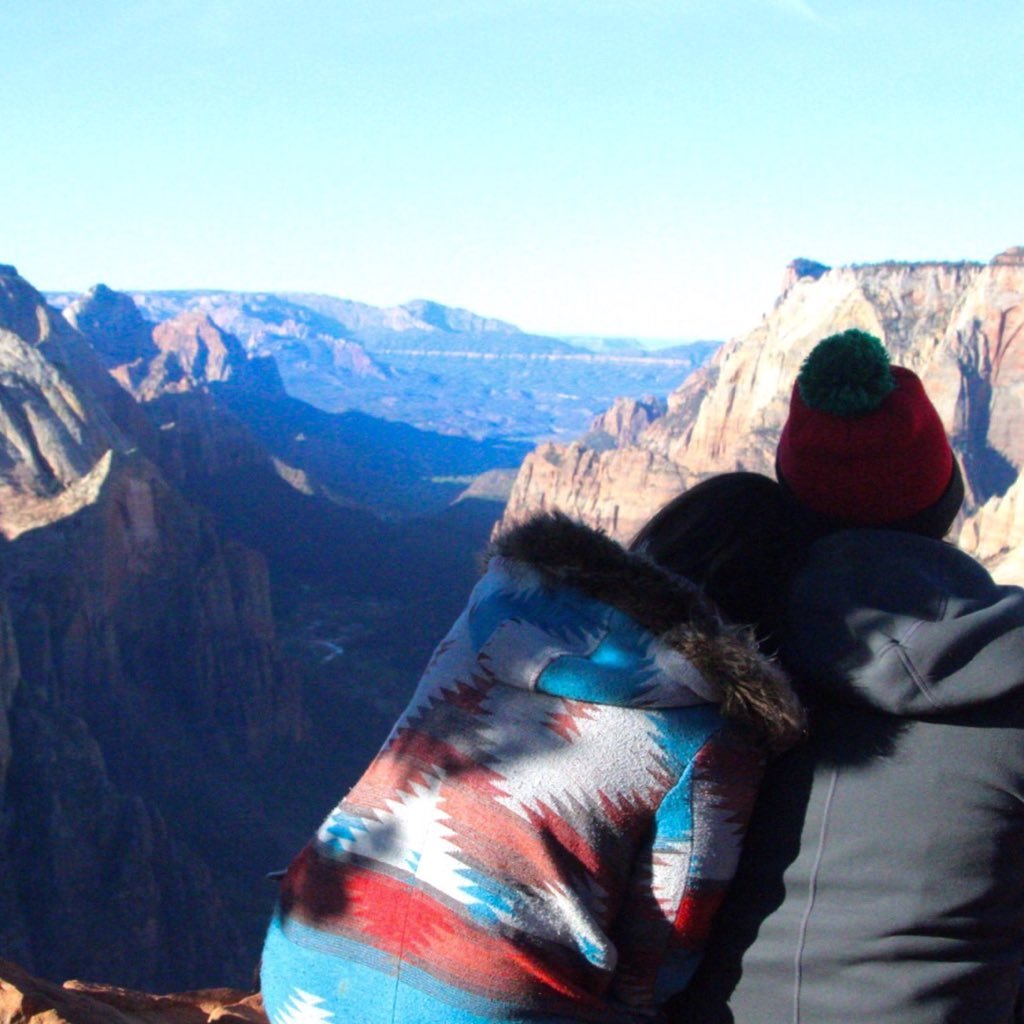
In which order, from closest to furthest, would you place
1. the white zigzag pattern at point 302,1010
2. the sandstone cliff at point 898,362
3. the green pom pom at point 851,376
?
the white zigzag pattern at point 302,1010
the green pom pom at point 851,376
the sandstone cliff at point 898,362

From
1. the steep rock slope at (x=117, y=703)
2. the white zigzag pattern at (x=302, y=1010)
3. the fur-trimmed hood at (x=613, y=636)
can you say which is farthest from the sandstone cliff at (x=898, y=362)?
the white zigzag pattern at (x=302, y=1010)

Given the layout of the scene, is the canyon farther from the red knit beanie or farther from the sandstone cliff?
the red knit beanie

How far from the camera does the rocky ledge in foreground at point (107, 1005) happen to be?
8.93ft

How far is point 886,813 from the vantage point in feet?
5.03

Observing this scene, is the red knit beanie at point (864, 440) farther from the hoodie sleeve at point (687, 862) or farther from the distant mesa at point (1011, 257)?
the distant mesa at point (1011, 257)

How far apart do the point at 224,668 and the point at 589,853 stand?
28364 millimetres

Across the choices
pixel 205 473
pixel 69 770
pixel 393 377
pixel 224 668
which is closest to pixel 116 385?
pixel 205 473

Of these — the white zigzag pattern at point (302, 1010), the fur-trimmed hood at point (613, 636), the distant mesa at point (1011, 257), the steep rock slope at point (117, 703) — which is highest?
the distant mesa at point (1011, 257)

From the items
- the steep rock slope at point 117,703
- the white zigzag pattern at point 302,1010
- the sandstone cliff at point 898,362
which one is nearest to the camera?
the white zigzag pattern at point 302,1010

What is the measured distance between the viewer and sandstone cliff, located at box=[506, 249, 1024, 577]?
4578 cm

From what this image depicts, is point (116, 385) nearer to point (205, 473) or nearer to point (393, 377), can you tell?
point (205, 473)

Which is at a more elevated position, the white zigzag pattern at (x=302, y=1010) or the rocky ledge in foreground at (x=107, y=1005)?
the white zigzag pattern at (x=302, y=1010)

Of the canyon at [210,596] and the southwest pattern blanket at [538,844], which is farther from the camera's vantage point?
the canyon at [210,596]

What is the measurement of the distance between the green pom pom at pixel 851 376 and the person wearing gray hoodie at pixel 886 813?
1 centimetres
